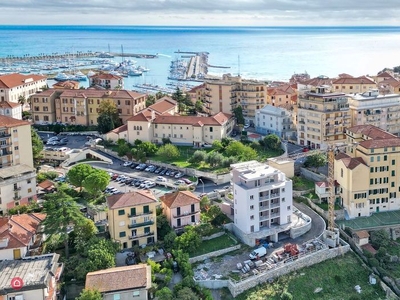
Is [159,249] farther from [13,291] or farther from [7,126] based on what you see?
[7,126]

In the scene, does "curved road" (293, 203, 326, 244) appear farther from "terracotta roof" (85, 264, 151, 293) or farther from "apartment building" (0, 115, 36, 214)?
"apartment building" (0, 115, 36, 214)

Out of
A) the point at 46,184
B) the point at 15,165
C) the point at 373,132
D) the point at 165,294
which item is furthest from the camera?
the point at 46,184

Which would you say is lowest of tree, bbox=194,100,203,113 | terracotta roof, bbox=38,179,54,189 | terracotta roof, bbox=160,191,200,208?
terracotta roof, bbox=38,179,54,189

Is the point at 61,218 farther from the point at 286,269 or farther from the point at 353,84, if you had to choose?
the point at 353,84

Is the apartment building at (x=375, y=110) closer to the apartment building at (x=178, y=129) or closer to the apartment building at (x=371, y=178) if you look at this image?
the apartment building at (x=371, y=178)

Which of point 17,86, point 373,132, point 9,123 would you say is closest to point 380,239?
point 373,132

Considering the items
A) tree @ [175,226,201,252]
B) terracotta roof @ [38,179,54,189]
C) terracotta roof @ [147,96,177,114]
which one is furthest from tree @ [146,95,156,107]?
tree @ [175,226,201,252]
